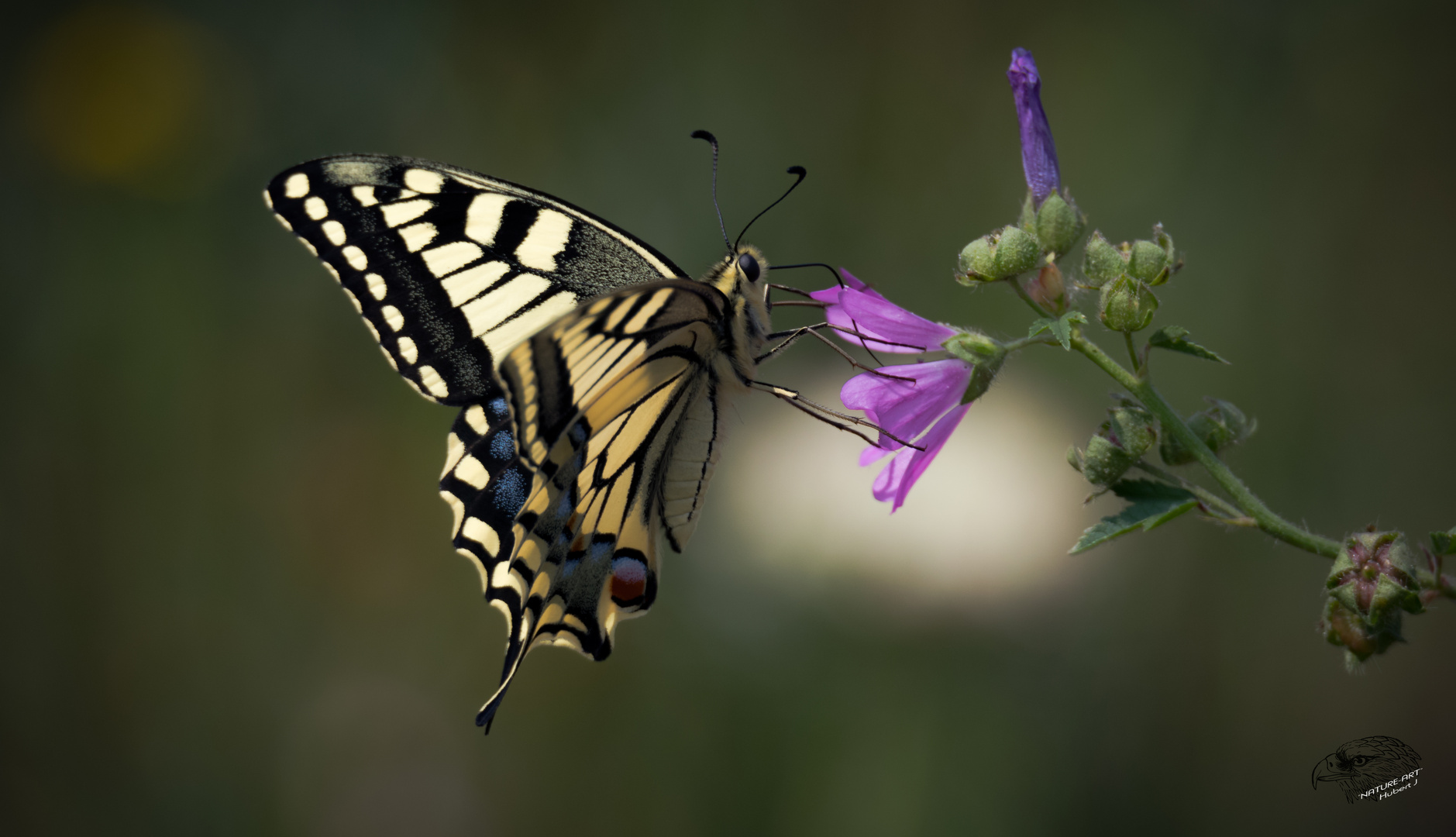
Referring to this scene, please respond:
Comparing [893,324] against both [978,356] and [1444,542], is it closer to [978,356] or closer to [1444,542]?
[978,356]

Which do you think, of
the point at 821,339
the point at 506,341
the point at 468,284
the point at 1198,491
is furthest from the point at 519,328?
the point at 1198,491

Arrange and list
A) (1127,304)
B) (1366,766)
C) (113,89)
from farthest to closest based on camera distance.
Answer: (113,89) → (1366,766) → (1127,304)

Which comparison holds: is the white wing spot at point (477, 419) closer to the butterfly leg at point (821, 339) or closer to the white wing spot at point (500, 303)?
the white wing spot at point (500, 303)

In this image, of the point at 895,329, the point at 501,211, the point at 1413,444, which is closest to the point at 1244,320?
the point at 1413,444

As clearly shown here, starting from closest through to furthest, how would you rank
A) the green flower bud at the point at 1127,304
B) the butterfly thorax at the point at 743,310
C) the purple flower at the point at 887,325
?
the green flower bud at the point at 1127,304 < the purple flower at the point at 887,325 < the butterfly thorax at the point at 743,310

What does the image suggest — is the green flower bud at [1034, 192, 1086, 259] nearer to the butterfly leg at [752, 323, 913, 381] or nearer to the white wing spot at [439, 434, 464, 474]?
the butterfly leg at [752, 323, 913, 381]

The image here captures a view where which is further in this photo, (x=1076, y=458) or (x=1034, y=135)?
(x=1034, y=135)

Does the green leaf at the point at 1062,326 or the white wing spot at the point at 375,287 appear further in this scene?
the white wing spot at the point at 375,287

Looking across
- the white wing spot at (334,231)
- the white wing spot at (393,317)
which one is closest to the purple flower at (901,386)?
the white wing spot at (393,317)
